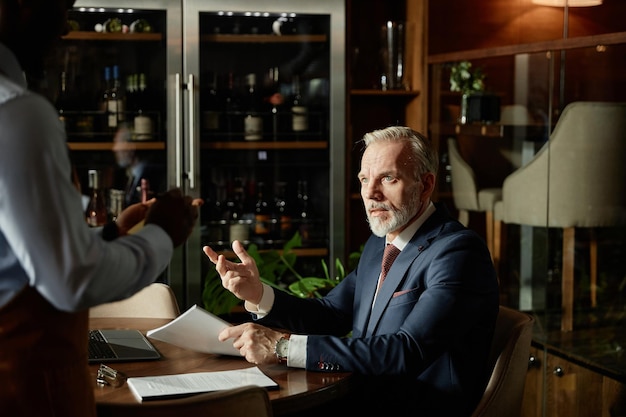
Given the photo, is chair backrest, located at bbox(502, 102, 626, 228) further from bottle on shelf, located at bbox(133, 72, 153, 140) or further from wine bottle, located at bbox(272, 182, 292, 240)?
bottle on shelf, located at bbox(133, 72, 153, 140)

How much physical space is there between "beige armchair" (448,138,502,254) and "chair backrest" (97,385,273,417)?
2.52 metres

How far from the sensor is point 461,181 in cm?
420

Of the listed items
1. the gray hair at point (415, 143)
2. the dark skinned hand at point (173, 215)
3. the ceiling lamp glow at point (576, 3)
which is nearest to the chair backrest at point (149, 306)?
the gray hair at point (415, 143)

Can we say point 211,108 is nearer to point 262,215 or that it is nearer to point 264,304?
point 262,215

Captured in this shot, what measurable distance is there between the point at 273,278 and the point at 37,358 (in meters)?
3.06

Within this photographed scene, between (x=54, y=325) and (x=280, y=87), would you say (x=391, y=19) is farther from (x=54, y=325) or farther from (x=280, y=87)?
(x=54, y=325)

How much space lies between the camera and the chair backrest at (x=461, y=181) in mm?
4117

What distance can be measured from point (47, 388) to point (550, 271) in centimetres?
267

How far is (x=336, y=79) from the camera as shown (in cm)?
435

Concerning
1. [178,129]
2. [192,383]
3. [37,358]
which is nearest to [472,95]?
[178,129]

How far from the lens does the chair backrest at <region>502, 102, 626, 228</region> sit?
324 centimetres

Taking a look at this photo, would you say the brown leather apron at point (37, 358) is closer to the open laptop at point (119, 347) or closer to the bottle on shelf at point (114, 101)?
the open laptop at point (119, 347)

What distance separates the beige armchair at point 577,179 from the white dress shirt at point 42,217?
2.45 metres

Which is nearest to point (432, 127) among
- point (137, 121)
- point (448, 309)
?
point (137, 121)
